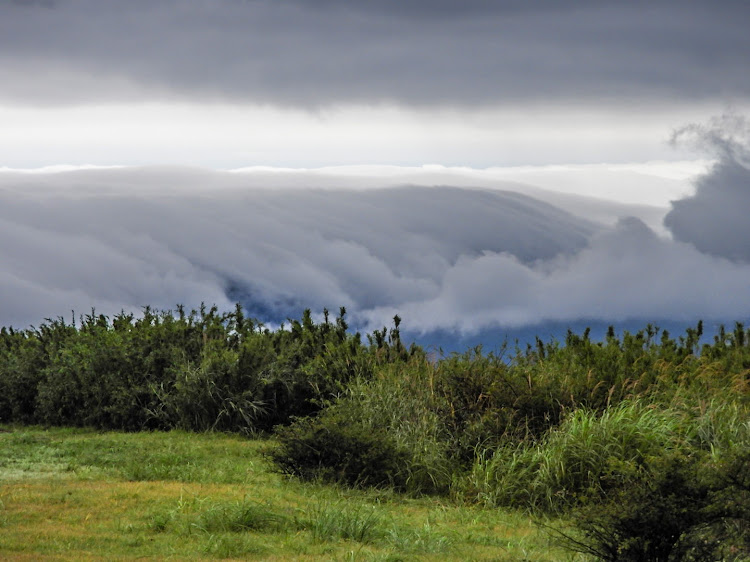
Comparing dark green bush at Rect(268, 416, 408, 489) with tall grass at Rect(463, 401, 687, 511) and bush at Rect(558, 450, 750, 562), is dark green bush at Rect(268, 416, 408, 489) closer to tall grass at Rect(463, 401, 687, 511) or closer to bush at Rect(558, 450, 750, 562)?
tall grass at Rect(463, 401, 687, 511)

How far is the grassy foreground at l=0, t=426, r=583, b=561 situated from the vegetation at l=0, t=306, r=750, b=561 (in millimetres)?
106

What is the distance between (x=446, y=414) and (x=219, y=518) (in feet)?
15.0

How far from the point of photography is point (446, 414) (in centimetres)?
1264

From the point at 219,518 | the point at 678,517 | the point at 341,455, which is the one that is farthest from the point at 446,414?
the point at 678,517

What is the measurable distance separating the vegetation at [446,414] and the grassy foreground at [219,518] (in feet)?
0.35

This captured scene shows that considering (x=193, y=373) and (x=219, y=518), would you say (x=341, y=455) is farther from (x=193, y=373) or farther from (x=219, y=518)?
(x=193, y=373)

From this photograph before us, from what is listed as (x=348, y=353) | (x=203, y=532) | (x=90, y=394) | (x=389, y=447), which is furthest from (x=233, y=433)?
(x=203, y=532)

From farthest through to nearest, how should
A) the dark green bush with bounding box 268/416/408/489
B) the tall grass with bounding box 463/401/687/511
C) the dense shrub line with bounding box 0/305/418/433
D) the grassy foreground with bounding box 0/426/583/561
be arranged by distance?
the dense shrub line with bounding box 0/305/418/433, the dark green bush with bounding box 268/416/408/489, the tall grass with bounding box 463/401/687/511, the grassy foreground with bounding box 0/426/583/561

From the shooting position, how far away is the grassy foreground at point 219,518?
816 cm

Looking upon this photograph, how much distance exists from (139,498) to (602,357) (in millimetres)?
7010

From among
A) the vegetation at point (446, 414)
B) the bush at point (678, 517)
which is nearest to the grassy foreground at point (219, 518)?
the vegetation at point (446, 414)

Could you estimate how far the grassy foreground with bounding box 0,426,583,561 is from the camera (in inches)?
321

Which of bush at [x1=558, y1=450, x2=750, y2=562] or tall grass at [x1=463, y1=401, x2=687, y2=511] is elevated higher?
bush at [x1=558, y1=450, x2=750, y2=562]

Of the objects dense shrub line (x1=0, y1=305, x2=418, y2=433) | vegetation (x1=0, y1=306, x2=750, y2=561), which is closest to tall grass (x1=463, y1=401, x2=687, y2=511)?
vegetation (x1=0, y1=306, x2=750, y2=561)
